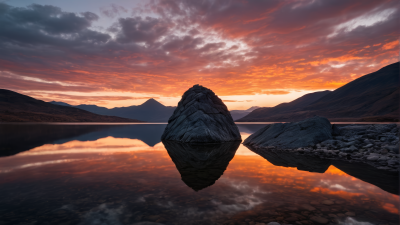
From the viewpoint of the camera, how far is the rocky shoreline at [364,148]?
1131 centimetres

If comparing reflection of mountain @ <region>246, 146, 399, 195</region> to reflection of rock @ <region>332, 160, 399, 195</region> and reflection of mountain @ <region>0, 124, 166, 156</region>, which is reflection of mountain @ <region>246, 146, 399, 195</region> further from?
reflection of mountain @ <region>0, 124, 166, 156</region>

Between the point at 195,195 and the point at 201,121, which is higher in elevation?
the point at 201,121

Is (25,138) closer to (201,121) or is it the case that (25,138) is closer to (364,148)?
(201,121)

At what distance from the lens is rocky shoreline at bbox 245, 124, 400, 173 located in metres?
11.3

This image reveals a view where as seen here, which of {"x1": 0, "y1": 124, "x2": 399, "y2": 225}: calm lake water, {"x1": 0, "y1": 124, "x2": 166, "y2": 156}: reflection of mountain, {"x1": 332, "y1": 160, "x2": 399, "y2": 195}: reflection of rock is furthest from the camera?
{"x1": 0, "y1": 124, "x2": 166, "y2": 156}: reflection of mountain

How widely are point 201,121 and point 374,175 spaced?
16.8 metres

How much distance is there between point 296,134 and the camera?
18.5 meters

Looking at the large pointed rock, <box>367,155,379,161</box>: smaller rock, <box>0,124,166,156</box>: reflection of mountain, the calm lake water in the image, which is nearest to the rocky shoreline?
<box>367,155,379,161</box>: smaller rock

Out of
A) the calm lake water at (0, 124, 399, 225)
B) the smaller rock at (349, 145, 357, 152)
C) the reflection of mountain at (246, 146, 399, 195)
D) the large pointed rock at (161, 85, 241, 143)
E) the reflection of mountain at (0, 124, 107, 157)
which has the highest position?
the large pointed rock at (161, 85, 241, 143)

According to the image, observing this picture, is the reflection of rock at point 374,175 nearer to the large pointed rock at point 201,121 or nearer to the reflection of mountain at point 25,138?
the large pointed rock at point 201,121

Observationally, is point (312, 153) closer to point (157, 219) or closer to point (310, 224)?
point (310, 224)

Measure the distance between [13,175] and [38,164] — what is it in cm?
243

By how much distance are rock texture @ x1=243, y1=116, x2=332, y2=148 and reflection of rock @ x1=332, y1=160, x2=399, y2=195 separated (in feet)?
20.3

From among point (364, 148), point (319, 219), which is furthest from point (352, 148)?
point (319, 219)
